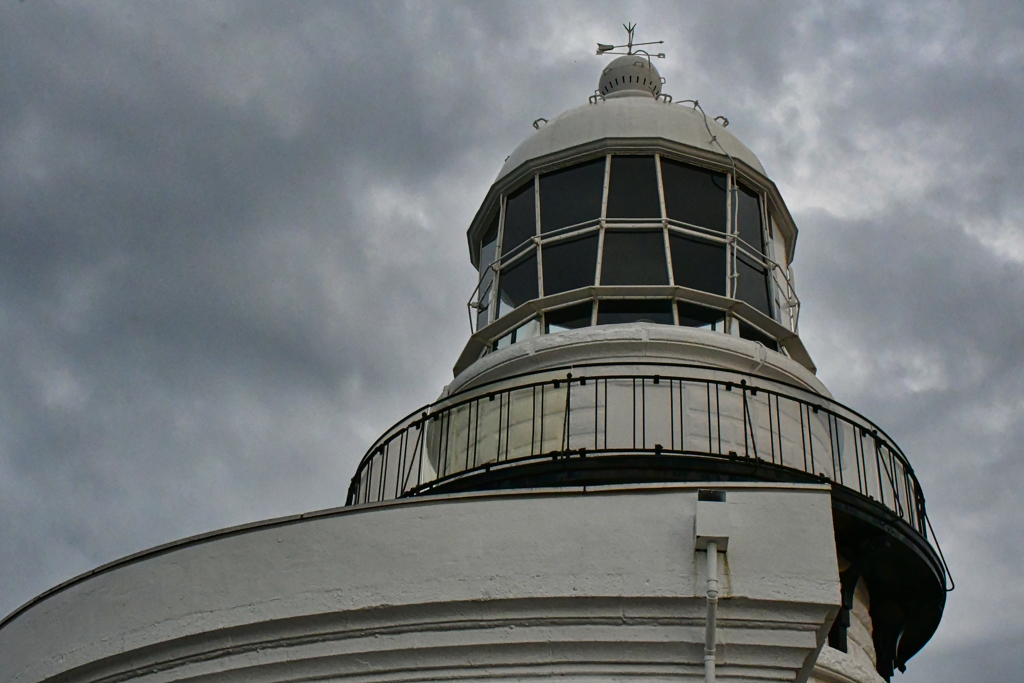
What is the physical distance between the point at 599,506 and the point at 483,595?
37.7 inches

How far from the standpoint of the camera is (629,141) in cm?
1434

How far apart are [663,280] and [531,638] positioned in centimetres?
529

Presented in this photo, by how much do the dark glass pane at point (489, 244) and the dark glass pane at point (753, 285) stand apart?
2.65 m

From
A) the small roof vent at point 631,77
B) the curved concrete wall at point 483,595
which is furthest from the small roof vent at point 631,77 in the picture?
the curved concrete wall at point 483,595

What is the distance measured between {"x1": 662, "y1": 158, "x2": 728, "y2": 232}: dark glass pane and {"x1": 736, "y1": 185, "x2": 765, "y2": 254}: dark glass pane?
0.24 m

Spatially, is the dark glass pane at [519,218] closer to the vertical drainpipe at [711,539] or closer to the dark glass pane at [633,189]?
the dark glass pane at [633,189]

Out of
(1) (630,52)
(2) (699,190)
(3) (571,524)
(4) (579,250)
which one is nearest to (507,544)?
(3) (571,524)

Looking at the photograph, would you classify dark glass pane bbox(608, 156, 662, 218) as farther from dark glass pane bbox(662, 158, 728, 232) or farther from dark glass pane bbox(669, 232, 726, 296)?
dark glass pane bbox(669, 232, 726, 296)

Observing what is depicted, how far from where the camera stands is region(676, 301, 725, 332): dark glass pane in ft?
43.2

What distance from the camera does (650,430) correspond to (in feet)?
38.5

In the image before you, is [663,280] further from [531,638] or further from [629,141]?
[531,638]

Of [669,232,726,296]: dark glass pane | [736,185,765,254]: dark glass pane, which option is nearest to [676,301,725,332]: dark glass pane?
[669,232,726,296]: dark glass pane

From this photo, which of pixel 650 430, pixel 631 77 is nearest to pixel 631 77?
pixel 631 77

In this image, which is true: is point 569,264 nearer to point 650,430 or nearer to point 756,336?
point 756,336
